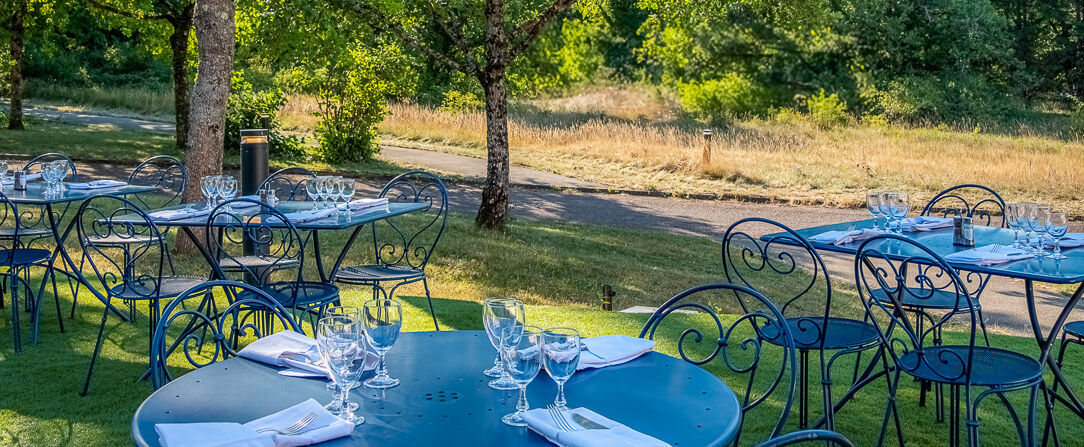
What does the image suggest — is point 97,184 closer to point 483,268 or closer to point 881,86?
point 483,268

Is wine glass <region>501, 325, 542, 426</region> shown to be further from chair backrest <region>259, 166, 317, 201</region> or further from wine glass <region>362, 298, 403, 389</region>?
chair backrest <region>259, 166, 317, 201</region>

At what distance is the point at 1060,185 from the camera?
627 inches

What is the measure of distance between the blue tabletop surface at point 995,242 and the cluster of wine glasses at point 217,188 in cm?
327

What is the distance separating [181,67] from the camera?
17359mm

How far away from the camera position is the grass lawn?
15.9 ft

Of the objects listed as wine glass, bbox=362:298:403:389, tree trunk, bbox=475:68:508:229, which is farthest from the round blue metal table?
tree trunk, bbox=475:68:508:229

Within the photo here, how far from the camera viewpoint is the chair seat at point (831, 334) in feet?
13.9

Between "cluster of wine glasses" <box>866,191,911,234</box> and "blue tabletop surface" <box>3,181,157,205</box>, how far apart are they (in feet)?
15.7

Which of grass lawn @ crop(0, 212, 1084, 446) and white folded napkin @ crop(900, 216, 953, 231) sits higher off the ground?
white folded napkin @ crop(900, 216, 953, 231)

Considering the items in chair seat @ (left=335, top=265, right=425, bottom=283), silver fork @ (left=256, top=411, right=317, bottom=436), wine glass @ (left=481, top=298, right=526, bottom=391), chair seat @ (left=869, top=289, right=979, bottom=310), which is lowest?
chair seat @ (left=335, top=265, right=425, bottom=283)

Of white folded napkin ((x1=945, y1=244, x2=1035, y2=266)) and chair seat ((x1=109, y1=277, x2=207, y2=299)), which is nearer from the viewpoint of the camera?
→ white folded napkin ((x1=945, y1=244, x2=1035, y2=266))

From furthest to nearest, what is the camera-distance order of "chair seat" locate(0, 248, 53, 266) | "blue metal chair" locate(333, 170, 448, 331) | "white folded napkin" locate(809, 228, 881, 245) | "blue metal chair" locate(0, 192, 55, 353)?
"chair seat" locate(0, 248, 53, 266) → "blue metal chair" locate(333, 170, 448, 331) → "blue metal chair" locate(0, 192, 55, 353) → "white folded napkin" locate(809, 228, 881, 245)

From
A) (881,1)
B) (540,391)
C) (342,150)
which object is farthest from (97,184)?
(881,1)

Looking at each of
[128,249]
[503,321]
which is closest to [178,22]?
[128,249]
